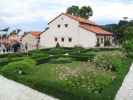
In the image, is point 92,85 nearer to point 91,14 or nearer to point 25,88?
point 25,88

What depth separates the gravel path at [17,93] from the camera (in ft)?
62.5

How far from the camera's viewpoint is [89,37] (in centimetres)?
6850

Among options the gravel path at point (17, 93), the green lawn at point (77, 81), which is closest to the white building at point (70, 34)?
the green lawn at point (77, 81)

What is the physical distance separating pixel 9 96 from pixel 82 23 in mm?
52736

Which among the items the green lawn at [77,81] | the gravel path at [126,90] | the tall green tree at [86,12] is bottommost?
the gravel path at [126,90]

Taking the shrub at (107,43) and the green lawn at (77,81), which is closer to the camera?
the green lawn at (77,81)

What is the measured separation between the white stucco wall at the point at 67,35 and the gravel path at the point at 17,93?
45.3 metres

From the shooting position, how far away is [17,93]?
20.3m

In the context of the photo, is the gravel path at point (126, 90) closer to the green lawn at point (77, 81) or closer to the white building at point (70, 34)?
the green lawn at point (77, 81)

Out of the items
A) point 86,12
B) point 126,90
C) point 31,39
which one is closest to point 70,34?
point 31,39

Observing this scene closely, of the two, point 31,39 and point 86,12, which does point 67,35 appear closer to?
point 31,39

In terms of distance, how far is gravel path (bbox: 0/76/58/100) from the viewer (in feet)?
62.5

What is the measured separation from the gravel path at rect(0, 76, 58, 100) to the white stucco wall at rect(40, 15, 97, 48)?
149 ft

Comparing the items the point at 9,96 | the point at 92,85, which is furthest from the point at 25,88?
the point at 92,85
